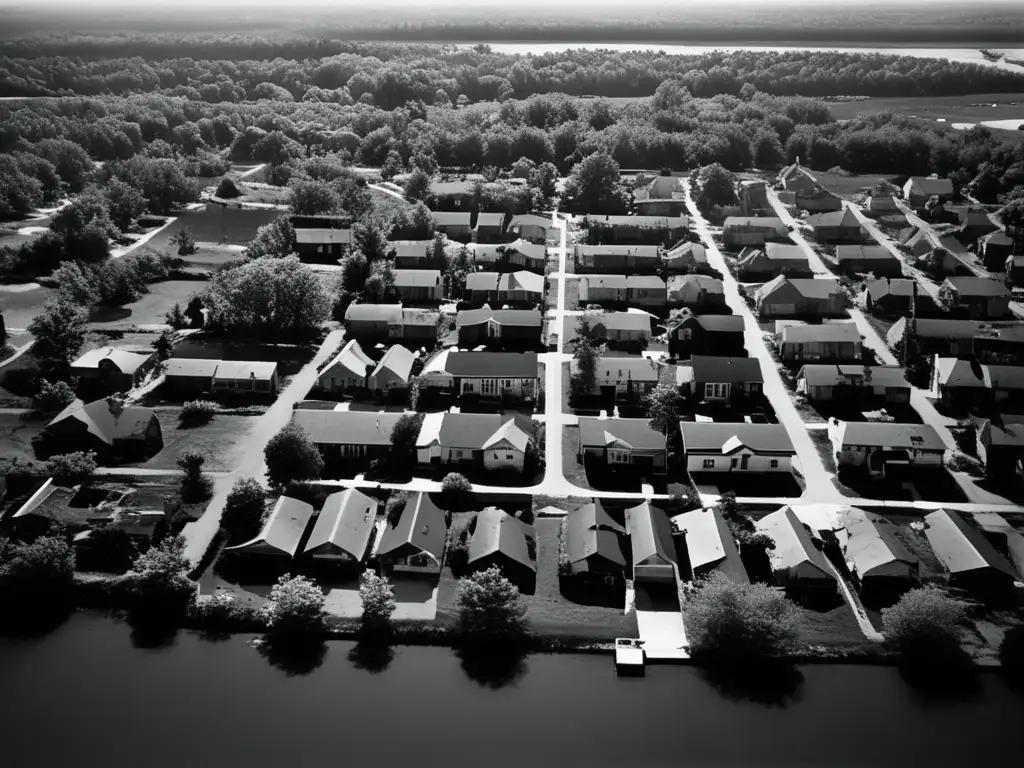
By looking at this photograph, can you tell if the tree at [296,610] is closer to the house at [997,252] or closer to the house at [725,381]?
the house at [725,381]

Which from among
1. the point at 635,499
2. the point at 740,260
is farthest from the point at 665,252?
the point at 635,499

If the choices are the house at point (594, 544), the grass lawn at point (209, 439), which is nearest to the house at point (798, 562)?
the house at point (594, 544)

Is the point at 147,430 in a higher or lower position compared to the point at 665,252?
higher

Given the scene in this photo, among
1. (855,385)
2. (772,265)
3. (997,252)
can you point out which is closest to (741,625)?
(855,385)

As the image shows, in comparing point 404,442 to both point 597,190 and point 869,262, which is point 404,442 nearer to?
point 869,262

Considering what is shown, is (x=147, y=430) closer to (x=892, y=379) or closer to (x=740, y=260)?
(x=892, y=379)

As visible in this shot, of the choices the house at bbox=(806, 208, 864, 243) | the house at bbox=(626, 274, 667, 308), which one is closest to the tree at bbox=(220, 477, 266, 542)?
the house at bbox=(626, 274, 667, 308)

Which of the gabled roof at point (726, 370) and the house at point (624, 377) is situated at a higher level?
the gabled roof at point (726, 370)
